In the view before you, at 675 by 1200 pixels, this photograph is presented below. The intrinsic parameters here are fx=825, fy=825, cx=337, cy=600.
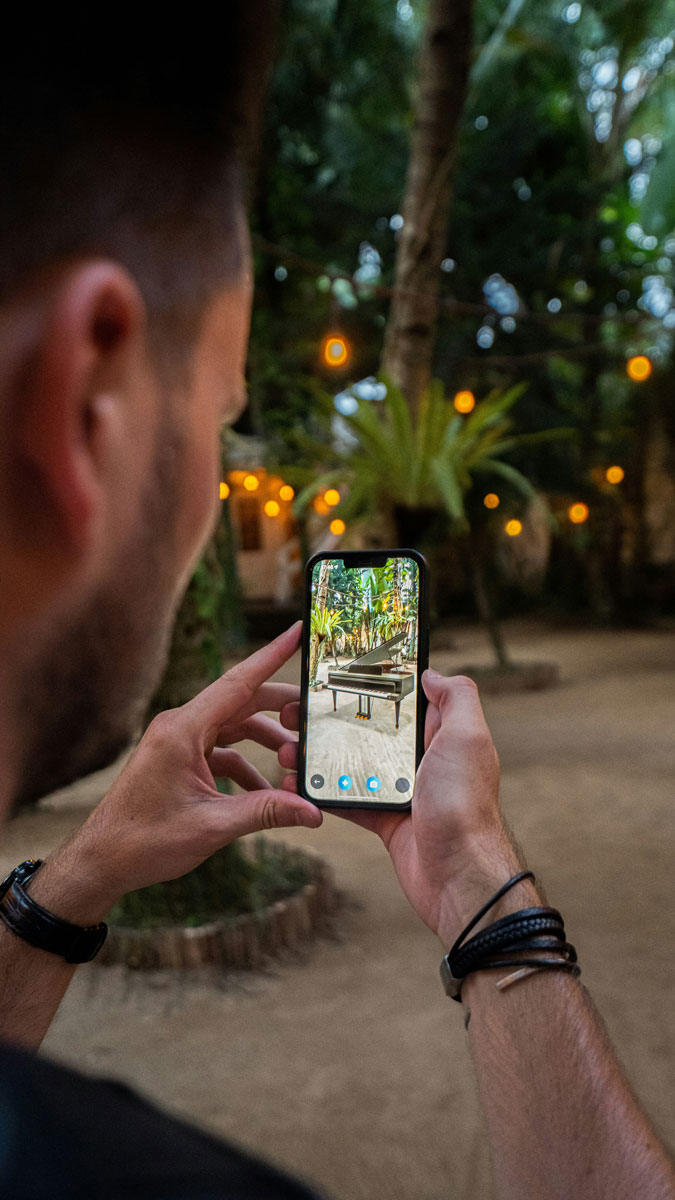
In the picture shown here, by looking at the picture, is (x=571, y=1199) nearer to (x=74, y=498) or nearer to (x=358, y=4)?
(x=74, y=498)

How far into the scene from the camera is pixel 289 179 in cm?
763

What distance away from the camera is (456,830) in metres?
0.76

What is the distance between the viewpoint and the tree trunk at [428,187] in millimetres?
3732

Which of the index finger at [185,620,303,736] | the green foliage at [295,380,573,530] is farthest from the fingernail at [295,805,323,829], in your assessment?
the green foliage at [295,380,573,530]

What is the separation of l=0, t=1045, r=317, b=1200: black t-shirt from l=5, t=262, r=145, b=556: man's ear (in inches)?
6.8

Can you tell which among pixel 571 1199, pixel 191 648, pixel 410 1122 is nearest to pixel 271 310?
pixel 191 648

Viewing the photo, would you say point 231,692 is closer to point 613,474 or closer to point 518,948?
point 518,948

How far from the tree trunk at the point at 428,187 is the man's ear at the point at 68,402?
3773 mm

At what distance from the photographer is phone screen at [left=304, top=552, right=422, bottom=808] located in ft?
2.84

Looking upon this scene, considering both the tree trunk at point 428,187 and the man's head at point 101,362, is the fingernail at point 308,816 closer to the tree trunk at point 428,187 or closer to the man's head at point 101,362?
the man's head at point 101,362

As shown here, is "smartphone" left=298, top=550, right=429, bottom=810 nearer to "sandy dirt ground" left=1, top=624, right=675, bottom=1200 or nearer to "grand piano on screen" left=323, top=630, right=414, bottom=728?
"grand piano on screen" left=323, top=630, right=414, bottom=728

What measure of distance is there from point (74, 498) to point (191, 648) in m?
1.97

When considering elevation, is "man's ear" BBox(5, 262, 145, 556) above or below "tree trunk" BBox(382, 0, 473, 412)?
below

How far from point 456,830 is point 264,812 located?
0.18 meters
